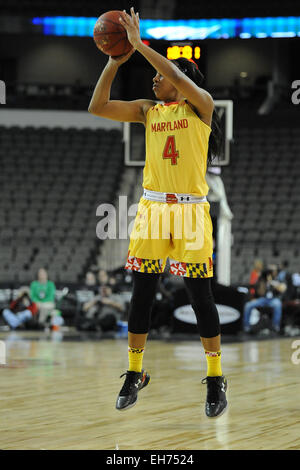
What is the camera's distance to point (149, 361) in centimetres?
692

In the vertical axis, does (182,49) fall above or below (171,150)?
above

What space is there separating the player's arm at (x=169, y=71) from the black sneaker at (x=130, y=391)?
1.30 metres

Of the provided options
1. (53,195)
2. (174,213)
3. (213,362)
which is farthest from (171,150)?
(53,195)

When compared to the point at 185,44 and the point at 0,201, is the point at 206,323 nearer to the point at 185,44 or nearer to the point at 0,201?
the point at 185,44

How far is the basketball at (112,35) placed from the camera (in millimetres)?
3402

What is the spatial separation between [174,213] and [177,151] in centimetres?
30

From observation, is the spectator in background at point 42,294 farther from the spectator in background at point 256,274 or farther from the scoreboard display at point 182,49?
the scoreboard display at point 182,49

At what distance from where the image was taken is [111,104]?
3641 mm

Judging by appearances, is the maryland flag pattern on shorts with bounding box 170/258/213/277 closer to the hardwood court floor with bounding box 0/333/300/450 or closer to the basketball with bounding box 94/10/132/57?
the hardwood court floor with bounding box 0/333/300/450

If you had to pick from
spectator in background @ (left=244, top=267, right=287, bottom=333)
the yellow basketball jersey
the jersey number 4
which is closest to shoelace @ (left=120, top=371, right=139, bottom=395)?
the yellow basketball jersey

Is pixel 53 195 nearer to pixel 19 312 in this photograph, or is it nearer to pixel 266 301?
pixel 19 312

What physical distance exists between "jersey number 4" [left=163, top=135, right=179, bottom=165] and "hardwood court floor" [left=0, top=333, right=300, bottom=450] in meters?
1.26

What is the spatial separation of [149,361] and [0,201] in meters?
11.2
